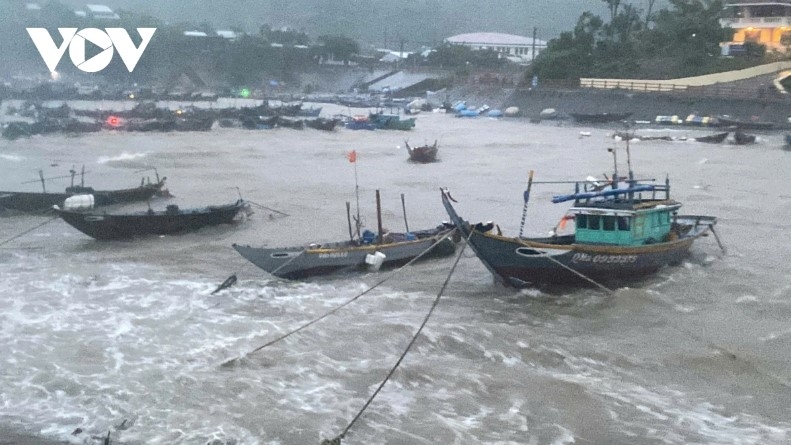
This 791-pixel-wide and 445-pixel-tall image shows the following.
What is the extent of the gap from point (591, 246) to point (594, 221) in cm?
47

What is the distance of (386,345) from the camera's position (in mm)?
8602

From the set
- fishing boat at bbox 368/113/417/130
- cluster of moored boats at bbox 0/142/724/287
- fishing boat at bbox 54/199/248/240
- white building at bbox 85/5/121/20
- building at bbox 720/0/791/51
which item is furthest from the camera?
white building at bbox 85/5/121/20

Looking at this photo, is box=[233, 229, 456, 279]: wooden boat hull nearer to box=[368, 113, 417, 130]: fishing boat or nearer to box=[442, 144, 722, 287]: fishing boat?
box=[442, 144, 722, 287]: fishing boat

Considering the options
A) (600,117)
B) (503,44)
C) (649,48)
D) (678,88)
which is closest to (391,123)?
(600,117)

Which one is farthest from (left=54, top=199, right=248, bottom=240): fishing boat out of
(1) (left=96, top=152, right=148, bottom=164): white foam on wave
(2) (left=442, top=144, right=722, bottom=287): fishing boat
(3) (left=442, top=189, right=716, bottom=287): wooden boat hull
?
(1) (left=96, top=152, right=148, bottom=164): white foam on wave

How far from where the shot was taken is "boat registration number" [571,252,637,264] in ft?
32.8

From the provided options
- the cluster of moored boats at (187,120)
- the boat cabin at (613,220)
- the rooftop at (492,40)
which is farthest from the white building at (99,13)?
the boat cabin at (613,220)

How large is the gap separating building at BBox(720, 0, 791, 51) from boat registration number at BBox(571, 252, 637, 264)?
32816mm

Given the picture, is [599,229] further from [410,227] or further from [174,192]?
[174,192]

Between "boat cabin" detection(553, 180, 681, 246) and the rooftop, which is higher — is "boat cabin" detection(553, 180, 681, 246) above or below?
below

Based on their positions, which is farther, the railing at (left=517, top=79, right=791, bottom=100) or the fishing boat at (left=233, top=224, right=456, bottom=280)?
the railing at (left=517, top=79, right=791, bottom=100)

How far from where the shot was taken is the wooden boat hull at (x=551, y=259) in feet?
32.4

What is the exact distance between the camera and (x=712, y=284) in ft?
35.7

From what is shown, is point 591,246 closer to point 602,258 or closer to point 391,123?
point 602,258
